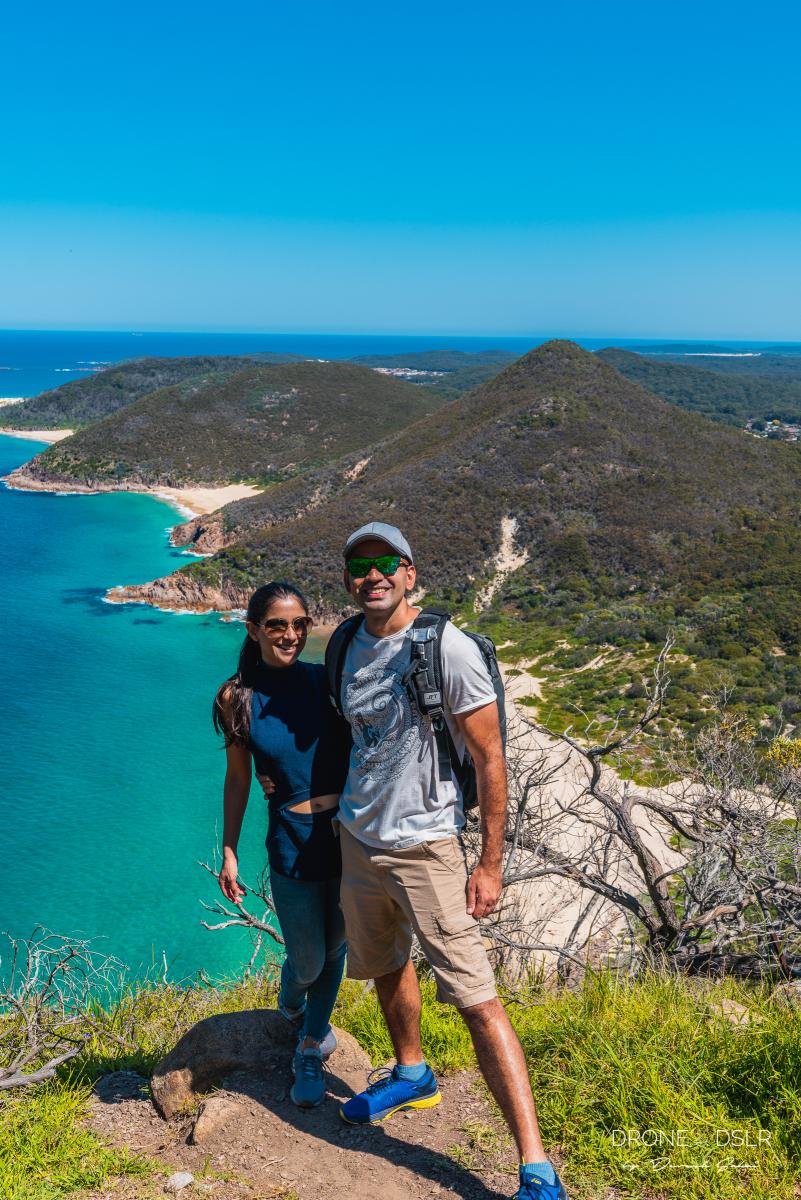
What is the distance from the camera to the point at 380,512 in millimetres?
38250

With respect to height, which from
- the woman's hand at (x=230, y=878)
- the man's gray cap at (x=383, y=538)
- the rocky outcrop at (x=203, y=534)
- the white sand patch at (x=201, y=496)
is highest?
the man's gray cap at (x=383, y=538)

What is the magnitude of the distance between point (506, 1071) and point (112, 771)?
17.5m

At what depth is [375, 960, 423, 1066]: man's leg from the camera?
112 inches

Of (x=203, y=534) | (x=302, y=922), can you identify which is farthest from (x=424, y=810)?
(x=203, y=534)

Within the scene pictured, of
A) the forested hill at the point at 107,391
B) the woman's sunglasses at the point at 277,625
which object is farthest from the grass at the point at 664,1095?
the forested hill at the point at 107,391

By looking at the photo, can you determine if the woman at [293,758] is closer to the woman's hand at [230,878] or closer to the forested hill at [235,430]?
the woman's hand at [230,878]

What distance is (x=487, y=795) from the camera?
95.7 inches

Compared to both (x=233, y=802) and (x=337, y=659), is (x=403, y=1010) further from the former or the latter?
(x=337, y=659)

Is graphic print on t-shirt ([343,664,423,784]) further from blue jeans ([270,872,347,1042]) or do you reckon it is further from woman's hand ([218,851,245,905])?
woman's hand ([218,851,245,905])

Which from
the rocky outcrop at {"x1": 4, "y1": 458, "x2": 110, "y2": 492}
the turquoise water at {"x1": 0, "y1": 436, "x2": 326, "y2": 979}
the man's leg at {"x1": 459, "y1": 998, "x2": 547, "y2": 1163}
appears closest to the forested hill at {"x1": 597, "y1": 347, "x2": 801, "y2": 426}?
the rocky outcrop at {"x1": 4, "y1": 458, "x2": 110, "y2": 492}

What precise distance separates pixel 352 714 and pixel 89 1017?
2.45 meters

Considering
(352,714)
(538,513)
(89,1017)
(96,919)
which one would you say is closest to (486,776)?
(352,714)

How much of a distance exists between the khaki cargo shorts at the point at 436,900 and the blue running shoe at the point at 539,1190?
49 cm

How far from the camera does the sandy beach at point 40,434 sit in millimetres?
83500
